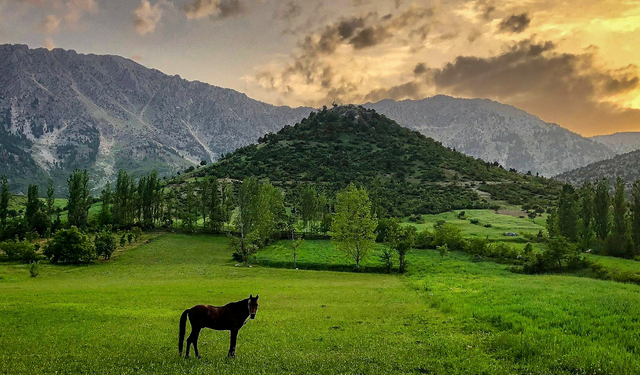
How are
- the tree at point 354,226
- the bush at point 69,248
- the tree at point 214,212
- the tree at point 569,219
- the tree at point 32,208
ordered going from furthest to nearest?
the tree at point 214,212
the tree at point 32,208
the tree at point 569,219
the tree at point 354,226
the bush at point 69,248

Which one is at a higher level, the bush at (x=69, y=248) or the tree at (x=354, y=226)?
the tree at (x=354, y=226)

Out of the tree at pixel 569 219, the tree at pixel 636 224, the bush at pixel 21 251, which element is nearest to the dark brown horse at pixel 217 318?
the bush at pixel 21 251

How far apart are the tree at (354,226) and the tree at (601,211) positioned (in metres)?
63.1

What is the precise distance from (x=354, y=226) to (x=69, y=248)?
60343mm

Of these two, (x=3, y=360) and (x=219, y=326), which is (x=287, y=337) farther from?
(x=3, y=360)

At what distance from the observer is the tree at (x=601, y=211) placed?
91.8 m

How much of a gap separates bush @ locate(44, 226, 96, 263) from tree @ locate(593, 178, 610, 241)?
12544 centimetres

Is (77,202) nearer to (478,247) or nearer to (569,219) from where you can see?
(478,247)

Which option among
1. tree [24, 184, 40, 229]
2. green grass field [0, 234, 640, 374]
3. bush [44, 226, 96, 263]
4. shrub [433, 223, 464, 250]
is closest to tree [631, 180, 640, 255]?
shrub [433, 223, 464, 250]

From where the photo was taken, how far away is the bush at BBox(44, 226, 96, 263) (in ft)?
237

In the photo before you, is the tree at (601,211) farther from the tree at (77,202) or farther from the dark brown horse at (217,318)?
the tree at (77,202)

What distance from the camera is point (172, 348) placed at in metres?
17.6

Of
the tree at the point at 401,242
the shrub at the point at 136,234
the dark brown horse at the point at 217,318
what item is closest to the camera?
the dark brown horse at the point at 217,318

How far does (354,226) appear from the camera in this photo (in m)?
77.4
